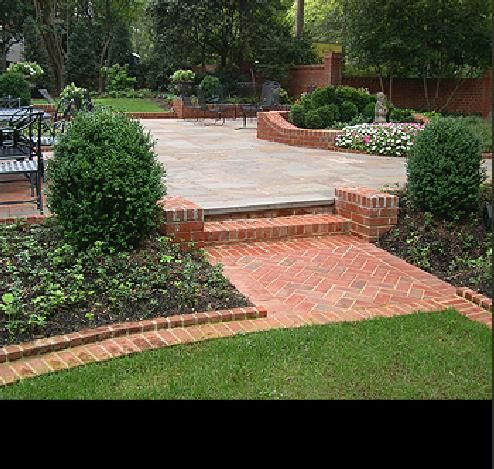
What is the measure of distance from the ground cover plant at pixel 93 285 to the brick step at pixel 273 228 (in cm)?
62

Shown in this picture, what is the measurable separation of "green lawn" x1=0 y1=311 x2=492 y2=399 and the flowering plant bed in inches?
277

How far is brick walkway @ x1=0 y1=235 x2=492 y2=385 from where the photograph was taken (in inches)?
140

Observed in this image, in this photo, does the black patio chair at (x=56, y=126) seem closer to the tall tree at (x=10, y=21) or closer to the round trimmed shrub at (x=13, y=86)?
the round trimmed shrub at (x=13, y=86)

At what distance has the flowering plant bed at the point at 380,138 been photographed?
1059cm

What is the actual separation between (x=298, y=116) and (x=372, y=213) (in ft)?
23.2

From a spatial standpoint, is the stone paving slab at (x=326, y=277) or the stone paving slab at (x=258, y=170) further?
the stone paving slab at (x=258, y=170)

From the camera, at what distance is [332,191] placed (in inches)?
273

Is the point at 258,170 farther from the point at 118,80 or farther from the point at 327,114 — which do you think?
the point at 118,80

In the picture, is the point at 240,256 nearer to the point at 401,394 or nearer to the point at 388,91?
the point at 401,394

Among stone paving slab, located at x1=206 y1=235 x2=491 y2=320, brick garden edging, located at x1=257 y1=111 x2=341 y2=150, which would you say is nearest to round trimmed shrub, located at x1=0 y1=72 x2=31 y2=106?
brick garden edging, located at x1=257 y1=111 x2=341 y2=150

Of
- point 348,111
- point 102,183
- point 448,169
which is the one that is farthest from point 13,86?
point 448,169

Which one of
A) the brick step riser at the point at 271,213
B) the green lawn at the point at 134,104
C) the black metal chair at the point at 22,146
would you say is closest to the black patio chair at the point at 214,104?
the green lawn at the point at 134,104

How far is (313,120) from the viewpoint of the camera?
40.1 ft

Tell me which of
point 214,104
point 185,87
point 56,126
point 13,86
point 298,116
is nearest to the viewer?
point 56,126
